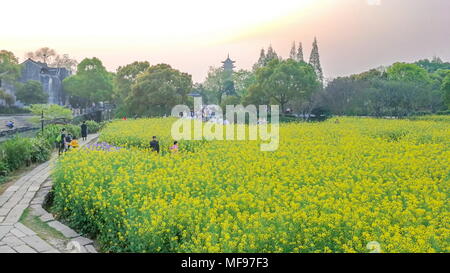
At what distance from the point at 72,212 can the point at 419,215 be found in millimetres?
6128

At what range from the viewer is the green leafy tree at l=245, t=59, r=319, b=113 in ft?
123

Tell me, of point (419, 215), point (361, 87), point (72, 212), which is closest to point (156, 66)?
point (361, 87)

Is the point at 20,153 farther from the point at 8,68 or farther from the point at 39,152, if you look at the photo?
the point at 8,68

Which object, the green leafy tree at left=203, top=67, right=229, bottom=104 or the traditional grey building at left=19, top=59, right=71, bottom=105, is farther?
the green leafy tree at left=203, top=67, right=229, bottom=104

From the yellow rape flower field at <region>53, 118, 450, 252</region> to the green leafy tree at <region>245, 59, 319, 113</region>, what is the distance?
88.4 ft

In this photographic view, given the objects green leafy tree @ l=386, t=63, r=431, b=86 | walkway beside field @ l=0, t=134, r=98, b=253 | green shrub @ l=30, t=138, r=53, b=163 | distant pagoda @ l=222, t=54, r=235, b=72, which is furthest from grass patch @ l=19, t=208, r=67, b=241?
distant pagoda @ l=222, t=54, r=235, b=72

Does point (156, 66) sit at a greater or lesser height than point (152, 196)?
greater

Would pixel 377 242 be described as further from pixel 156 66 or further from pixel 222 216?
pixel 156 66

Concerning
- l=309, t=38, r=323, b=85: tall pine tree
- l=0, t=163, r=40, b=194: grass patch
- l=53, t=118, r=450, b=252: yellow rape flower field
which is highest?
l=309, t=38, r=323, b=85: tall pine tree

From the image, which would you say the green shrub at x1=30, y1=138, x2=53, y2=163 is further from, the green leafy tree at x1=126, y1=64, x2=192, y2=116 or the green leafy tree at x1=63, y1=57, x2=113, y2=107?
the green leafy tree at x1=63, y1=57, x2=113, y2=107

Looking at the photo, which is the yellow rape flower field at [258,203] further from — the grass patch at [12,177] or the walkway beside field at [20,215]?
the grass patch at [12,177]

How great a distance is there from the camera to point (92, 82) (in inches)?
1933
